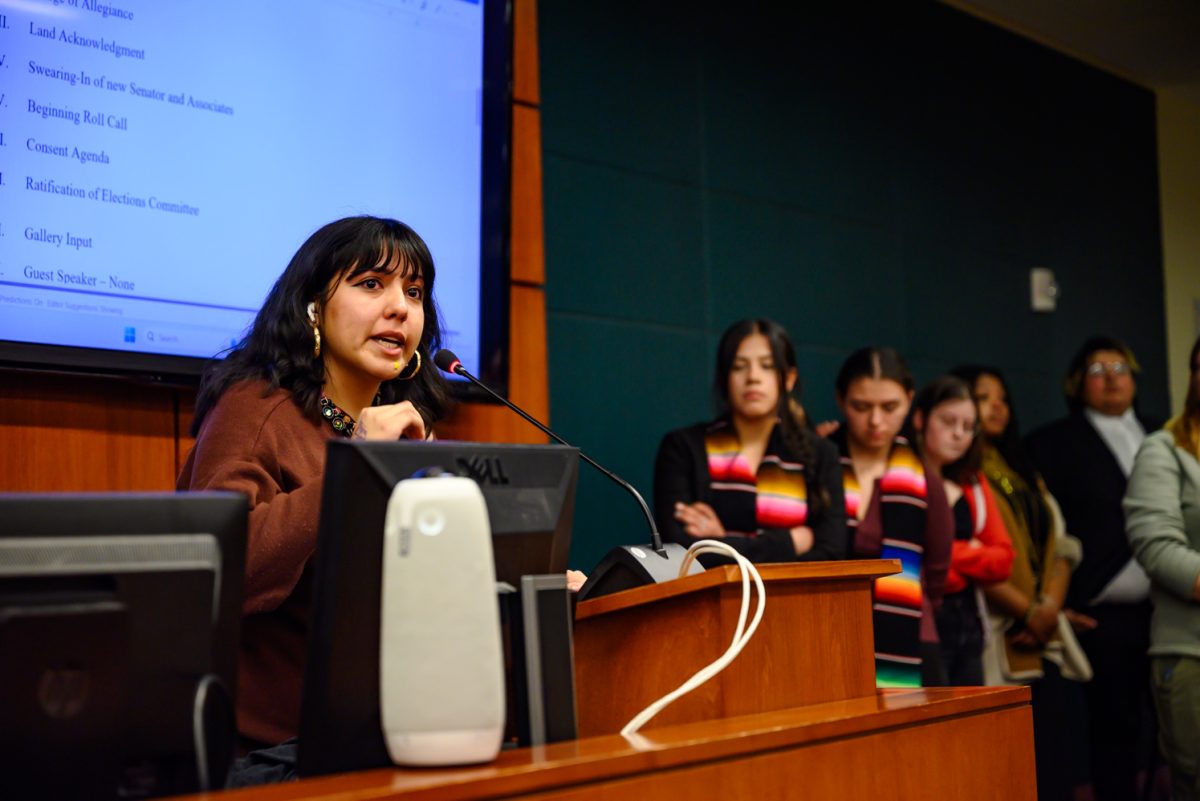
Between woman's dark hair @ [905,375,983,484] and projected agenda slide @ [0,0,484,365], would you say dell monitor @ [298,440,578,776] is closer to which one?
projected agenda slide @ [0,0,484,365]

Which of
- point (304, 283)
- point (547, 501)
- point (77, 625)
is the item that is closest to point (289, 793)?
point (77, 625)

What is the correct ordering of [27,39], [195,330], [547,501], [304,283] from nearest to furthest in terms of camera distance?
1. [547,501]
2. [304,283]
3. [27,39]
4. [195,330]

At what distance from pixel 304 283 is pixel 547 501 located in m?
0.69

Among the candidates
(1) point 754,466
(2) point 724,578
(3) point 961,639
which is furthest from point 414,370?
(3) point 961,639

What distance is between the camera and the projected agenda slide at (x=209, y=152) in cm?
209

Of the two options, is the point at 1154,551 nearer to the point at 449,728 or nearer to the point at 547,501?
the point at 547,501

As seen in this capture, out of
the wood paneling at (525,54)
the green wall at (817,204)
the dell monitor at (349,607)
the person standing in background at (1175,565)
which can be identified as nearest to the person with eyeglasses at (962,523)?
the person standing in background at (1175,565)

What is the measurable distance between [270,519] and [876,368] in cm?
209

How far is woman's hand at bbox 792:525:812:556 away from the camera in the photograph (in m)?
2.87

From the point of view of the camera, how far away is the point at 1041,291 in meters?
5.13

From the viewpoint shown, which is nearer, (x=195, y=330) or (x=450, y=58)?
(x=195, y=330)

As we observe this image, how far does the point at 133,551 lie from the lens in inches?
40.8

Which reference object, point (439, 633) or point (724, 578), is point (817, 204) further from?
point (439, 633)

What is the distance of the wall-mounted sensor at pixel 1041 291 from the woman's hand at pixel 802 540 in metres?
2.64
